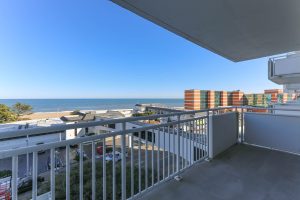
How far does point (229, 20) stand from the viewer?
226 cm

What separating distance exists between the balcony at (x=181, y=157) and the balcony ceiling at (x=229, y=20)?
137 centimetres

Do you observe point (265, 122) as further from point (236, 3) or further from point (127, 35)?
point (127, 35)

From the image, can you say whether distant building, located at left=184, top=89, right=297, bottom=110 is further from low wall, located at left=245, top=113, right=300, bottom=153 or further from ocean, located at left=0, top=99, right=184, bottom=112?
low wall, located at left=245, top=113, right=300, bottom=153

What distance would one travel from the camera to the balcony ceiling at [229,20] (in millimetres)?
1864

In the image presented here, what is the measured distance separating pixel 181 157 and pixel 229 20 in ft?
7.46

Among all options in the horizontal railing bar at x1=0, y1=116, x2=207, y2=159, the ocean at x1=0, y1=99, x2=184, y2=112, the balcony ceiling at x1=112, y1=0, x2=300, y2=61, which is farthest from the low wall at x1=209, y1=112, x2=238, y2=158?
the ocean at x1=0, y1=99, x2=184, y2=112

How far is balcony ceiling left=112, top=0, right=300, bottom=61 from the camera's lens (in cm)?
186

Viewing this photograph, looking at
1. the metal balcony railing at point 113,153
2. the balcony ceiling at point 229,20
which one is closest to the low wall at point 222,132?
the metal balcony railing at point 113,153

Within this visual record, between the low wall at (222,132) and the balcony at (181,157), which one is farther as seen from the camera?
the low wall at (222,132)

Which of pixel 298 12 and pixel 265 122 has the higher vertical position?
pixel 298 12

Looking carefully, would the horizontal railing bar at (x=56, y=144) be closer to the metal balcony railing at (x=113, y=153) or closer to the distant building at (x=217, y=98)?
the metal balcony railing at (x=113, y=153)

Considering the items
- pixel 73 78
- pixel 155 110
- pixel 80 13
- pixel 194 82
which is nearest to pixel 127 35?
pixel 80 13

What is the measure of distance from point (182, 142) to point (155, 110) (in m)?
1.08

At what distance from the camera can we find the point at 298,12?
2062mm
